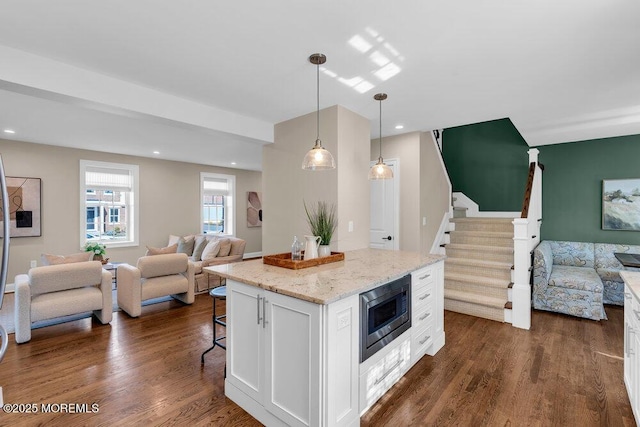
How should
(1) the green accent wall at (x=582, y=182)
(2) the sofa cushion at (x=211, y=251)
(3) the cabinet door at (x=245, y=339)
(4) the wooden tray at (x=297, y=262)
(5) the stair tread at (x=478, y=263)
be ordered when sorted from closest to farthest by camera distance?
(3) the cabinet door at (x=245, y=339) → (4) the wooden tray at (x=297, y=262) → (5) the stair tread at (x=478, y=263) → (1) the green accent wall at (x=582, y=182) → (2) the sofa cushion at (x=211, y=251)

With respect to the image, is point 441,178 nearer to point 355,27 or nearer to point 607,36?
point 607,36

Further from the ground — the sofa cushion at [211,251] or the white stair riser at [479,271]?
the sofa cushion at [211,251]

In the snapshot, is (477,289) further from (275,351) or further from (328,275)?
(275,351)

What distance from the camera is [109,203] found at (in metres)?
Answer: 6.49

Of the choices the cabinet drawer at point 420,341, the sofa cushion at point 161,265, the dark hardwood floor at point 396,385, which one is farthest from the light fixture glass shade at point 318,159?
the sofa cushion at point 161,265

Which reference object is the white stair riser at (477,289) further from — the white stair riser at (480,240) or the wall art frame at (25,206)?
the wall art frame at (25,206)

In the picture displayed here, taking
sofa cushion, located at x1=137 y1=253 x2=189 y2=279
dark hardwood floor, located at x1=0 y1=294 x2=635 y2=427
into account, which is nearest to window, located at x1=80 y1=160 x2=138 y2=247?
sofa cushion, located at x1=137 y1=253 x2=189 y2=279

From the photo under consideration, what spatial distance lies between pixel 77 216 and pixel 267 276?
565cm

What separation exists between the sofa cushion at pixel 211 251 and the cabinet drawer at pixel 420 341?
392 cm

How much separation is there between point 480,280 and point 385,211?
1635 millimetres

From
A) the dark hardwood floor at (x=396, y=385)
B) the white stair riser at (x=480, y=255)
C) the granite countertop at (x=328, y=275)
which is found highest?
Result: the granite countertop at (x=328, y=275)

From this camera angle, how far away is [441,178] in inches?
210

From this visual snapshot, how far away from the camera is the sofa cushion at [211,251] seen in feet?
18.4

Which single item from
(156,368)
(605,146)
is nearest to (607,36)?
(605,146)
